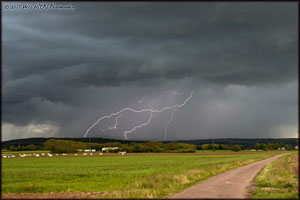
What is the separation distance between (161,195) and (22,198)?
932cm

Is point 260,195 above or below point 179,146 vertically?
above

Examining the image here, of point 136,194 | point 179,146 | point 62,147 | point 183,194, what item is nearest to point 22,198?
point 136,194

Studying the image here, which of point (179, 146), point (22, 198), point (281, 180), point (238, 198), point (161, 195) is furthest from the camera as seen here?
point (179, 146)

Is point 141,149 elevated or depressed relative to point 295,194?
depressed

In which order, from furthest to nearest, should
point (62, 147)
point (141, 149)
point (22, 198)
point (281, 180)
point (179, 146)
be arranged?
point (179, 146), point (141, 149), point (62, 147), point (281, 180), point (22, 198)

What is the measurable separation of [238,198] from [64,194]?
467 inches

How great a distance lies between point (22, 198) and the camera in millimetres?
20938

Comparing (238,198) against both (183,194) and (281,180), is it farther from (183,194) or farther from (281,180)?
(281,180)

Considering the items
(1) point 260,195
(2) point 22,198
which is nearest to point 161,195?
(1) point 260,195

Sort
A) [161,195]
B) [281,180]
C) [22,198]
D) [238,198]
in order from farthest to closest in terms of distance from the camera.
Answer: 1. [281,180]
2. [22,198]
3. [161,195]
4. [238,198]

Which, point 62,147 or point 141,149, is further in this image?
point 141,149

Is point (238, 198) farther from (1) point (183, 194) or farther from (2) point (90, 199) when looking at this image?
(2) point (90, 199)

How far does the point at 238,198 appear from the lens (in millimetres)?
17641

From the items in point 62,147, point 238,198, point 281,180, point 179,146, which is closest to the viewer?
point 238,198
